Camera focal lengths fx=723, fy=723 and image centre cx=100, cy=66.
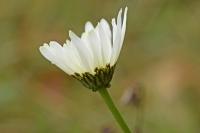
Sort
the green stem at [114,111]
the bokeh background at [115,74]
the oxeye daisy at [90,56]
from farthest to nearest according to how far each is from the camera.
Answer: the bokeh background at [115,74]
the oxeye daisy at [90,56]
the green stem at [114,111]

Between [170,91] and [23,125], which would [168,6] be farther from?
[23,125]

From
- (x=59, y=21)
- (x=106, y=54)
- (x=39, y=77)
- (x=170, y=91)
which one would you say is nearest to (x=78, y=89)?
(x=39, y=77)

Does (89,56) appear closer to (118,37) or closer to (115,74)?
(118,37)

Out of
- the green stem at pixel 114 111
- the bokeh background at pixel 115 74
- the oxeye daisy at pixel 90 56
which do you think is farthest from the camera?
the bokeh background at pixel 115 74

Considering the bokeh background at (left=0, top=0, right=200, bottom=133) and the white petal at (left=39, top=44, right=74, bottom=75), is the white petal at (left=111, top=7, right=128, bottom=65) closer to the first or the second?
the white petal at (left=39, top=44, right=74, bottom=75)

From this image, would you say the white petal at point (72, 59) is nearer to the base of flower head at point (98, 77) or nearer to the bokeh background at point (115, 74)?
the base of flower head at point (98, 77)

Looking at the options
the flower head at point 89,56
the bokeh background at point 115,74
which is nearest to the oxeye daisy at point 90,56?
the flower head at point 89,56
